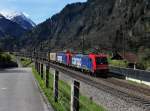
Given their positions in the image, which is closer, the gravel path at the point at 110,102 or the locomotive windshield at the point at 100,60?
the gravel path at the point at 110,102

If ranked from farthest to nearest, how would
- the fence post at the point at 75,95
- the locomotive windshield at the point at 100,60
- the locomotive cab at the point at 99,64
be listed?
1. the locomotive windshield at the point at 100,60
2. the locomotive cab at the point at 99,64
3. the fence post at the point at 75,95

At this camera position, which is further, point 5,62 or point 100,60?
point 5,62

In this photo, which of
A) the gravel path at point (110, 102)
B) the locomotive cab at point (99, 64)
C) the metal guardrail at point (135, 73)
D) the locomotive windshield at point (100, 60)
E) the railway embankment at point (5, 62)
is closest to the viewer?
the gravel path at point (110, 102)

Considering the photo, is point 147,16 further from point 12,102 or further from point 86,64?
point 12,102

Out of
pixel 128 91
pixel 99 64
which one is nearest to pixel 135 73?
pixel 99 64

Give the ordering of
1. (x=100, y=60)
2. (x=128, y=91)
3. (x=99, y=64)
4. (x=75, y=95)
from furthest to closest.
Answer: (x=100, y=60) < (x=99, y=64) < (x=128, y=91) < (x=75, y=95)

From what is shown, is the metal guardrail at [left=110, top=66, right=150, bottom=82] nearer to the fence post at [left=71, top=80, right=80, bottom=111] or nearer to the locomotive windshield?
the locomotive windshield

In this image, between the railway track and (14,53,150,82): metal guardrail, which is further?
(14,53,150,82): metal guardrail

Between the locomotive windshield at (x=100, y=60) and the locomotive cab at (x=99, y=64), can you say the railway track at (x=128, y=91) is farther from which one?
the locomotive windshield at (x=100, y=60)

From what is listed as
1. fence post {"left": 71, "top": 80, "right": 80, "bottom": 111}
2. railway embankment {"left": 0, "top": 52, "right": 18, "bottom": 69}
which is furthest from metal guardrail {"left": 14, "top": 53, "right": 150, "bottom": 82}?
railway embankment {"left": 0, "top": 52, "right": 18, "bottom": 69}

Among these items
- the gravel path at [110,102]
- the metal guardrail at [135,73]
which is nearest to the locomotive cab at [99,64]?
the metal guardrail at [135,73]

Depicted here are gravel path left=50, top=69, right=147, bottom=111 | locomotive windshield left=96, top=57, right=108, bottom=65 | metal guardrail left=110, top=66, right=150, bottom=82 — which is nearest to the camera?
gravel path left=50, top=69, right=147, bottom=111

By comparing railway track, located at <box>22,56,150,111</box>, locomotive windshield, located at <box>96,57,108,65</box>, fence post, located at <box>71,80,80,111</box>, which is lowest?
railway track, located at <box>22,56,150,111</box>

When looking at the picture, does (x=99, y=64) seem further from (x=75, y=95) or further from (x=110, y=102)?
(x=75, y=95)
